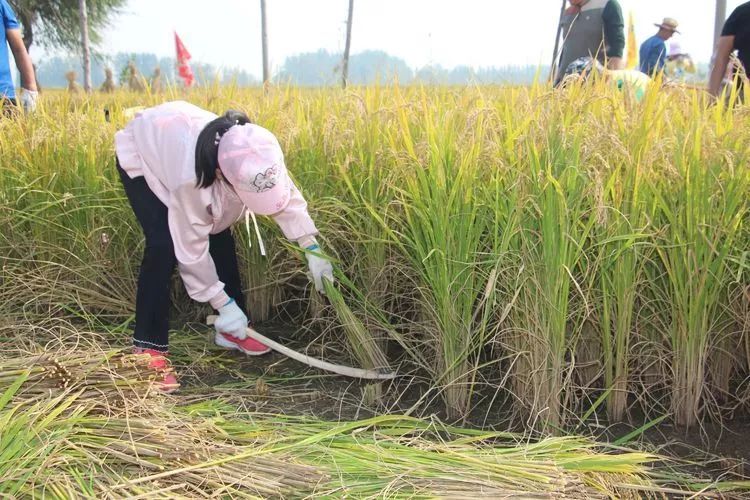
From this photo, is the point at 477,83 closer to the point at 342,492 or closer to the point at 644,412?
the point at 644,412

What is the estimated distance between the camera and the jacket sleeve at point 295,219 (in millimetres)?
2082

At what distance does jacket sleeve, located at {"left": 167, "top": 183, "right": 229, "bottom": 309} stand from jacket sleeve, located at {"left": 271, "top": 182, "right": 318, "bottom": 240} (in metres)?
0.23

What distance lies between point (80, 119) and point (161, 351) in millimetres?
1209

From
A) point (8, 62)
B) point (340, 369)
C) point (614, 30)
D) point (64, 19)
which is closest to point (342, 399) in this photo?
point (340, 369)

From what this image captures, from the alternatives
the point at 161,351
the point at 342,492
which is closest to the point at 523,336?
the point at 342,492

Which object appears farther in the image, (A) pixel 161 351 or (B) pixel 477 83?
(B) pixel 477 83

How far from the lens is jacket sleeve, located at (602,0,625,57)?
363 cm

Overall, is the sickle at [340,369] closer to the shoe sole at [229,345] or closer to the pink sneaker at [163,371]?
the shoe sole at [229,345]

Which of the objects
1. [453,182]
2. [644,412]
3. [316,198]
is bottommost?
[644,412]

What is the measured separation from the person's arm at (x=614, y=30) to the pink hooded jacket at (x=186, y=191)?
2329mm

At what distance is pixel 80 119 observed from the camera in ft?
9.28

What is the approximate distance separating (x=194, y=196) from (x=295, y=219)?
0.31 m

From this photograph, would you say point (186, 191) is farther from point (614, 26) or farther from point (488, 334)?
point (614, 26)

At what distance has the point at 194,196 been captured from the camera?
201cm
